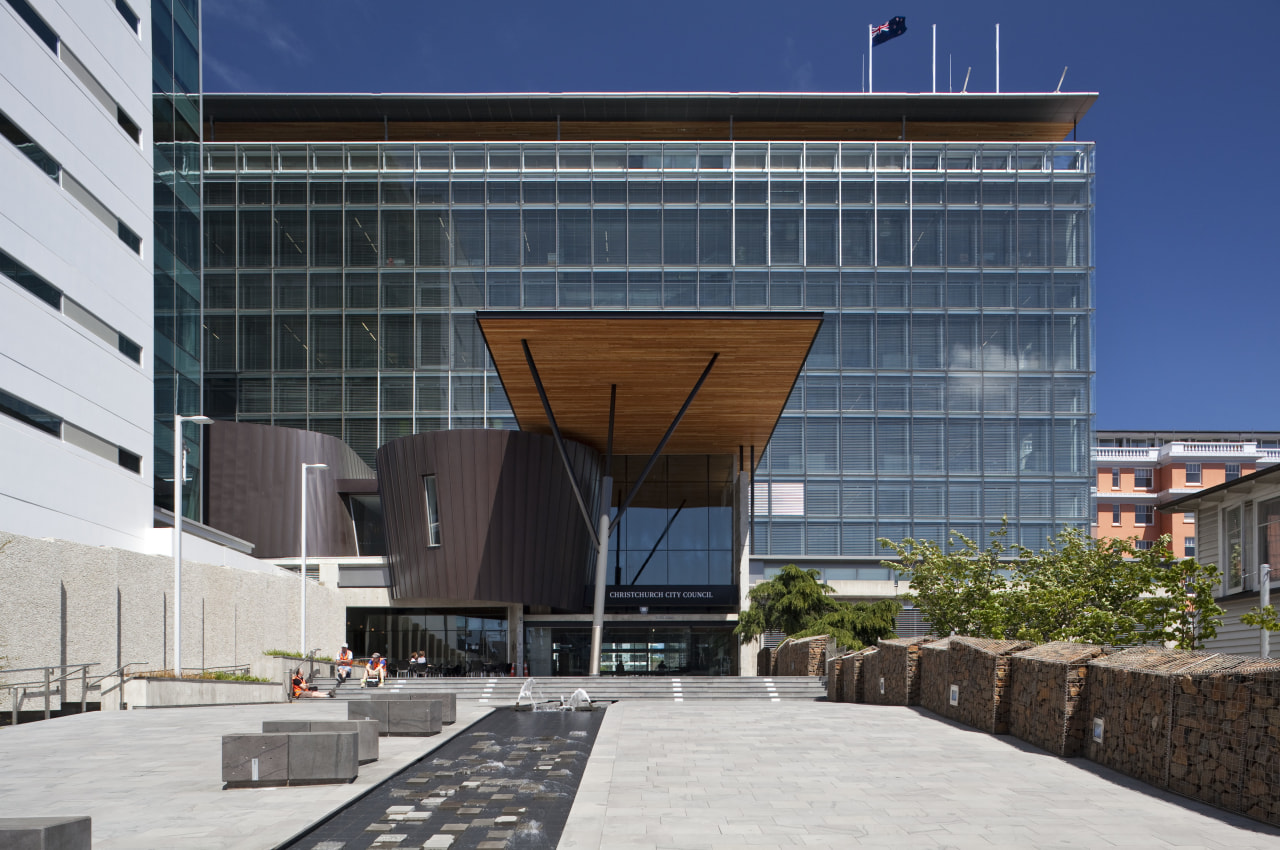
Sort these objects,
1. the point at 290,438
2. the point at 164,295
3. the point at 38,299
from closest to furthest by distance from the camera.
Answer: the point at 38,299 < the point at 164,295 < the point at 290,438

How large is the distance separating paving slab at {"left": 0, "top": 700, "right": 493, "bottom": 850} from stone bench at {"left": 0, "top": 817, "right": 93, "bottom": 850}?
143cm

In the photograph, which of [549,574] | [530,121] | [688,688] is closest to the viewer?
[688,688]

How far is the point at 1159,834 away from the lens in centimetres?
990

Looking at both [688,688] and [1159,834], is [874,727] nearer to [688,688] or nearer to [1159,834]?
[1159,834]

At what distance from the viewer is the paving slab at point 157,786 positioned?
10211 millimetres

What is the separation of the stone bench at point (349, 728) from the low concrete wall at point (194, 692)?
12.7 m

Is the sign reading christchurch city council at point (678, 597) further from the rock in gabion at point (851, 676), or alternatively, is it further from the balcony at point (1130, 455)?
the balcony at point (1130, 455)

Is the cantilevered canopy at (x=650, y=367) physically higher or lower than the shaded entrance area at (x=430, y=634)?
higher

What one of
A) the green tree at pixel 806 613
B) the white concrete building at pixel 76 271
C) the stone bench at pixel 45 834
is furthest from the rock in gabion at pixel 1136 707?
the white concrete building at pixel 76 271

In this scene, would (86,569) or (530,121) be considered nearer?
(86,569)

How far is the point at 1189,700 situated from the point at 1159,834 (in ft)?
8.03

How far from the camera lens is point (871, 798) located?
1200 centimetres

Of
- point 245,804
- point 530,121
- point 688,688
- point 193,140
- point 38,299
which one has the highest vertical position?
point 530,121

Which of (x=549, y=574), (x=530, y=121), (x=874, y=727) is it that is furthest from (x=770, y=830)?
(x=530, y=121)
